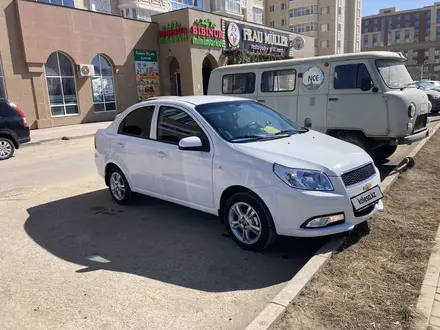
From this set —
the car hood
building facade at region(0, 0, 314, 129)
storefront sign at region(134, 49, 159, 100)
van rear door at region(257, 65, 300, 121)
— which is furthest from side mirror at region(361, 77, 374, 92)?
storefront sign at region(134, 49, 159, 100)

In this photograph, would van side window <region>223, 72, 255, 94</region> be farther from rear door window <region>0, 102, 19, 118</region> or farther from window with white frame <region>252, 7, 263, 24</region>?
window with white frame <region>252, 7, 263, 24</region>

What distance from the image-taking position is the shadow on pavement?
3.98m

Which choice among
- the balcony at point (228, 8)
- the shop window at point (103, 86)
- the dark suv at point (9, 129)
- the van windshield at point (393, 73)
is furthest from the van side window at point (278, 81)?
the balcony at point (228, 8)

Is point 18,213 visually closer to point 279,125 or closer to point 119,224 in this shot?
point 119,224

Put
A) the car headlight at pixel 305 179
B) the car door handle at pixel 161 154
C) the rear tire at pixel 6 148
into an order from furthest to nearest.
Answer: the rear tire at pixel 6 148
the car door handle at pixel 161 154
the car headlight at pixel 305 179

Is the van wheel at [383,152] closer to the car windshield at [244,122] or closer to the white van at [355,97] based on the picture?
the white van at [355,97]

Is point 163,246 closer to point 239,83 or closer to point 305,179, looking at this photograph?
point 305,179

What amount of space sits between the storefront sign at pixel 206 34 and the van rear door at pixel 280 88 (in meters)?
19.0

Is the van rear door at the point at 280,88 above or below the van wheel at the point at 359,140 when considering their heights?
above

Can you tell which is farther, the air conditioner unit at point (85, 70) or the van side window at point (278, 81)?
the air conditioner unit at point (85, 70)

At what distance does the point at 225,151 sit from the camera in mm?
4406

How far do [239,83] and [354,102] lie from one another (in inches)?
122

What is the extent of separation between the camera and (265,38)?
112 feet

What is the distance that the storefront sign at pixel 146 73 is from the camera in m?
26.2
